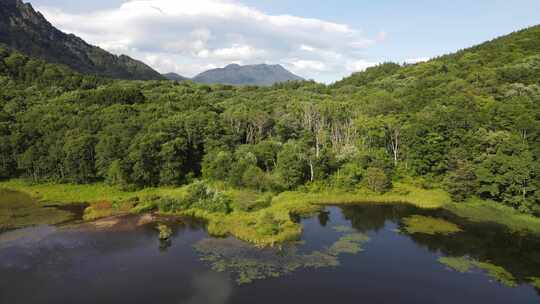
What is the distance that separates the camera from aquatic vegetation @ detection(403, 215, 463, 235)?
4212cm

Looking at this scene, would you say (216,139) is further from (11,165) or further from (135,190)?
(11,165)

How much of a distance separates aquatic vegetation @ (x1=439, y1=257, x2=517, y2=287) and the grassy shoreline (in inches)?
467

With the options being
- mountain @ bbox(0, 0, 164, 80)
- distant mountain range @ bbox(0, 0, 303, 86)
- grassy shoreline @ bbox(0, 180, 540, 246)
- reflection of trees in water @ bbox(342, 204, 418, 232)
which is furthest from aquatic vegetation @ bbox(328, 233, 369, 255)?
mountain @ bbox(0, 0, 164, 80)

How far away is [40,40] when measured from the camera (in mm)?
168000

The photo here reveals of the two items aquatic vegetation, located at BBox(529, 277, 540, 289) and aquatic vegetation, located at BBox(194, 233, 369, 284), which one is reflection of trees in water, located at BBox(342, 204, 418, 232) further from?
Result: aquatic vegetation, located at BBox(529, 277, 540, 289)

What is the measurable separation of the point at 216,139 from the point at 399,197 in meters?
31.7

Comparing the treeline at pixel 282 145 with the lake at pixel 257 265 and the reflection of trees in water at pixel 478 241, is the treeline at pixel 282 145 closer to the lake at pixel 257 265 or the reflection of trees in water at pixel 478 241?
the reflection of trees in water at pixel 478 241

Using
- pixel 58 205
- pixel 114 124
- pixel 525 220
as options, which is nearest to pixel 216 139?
pixel 114 124

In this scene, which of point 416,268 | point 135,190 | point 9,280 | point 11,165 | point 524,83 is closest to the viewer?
point 9,280

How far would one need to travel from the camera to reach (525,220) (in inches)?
1729

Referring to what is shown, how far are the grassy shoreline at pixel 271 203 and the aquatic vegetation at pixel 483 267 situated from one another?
11.9 m

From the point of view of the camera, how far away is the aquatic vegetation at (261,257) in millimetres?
32000

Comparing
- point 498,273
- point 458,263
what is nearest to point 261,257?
point 458,263

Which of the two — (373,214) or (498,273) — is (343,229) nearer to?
(373,214)
